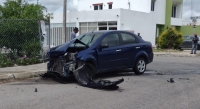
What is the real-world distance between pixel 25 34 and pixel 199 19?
4394cm

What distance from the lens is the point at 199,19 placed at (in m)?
49.0

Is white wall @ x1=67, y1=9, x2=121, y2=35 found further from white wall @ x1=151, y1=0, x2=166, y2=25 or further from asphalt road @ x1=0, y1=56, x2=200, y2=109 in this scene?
asphalt road @ x1=0, y1=56, x2=200, y2=109

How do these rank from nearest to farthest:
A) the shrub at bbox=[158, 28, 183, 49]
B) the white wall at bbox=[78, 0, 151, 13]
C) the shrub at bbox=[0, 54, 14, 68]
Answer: the shrub at bbox=[0, 54, 14, 68] < the shrub at bbox=[158, 28, 183, 49] < the white wall at bbox=[78, 0, 151, 13]

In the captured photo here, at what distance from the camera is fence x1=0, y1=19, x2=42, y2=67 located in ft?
36.6

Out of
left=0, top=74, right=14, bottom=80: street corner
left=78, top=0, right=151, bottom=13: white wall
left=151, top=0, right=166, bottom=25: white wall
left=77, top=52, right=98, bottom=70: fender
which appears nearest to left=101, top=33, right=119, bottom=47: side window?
left=77, top=52, right=98, bottom=70: fender

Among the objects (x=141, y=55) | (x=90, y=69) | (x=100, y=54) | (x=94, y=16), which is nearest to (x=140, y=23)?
(x=94, y=16)

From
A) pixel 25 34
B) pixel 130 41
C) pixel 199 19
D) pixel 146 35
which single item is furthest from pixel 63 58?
pixel 199 19

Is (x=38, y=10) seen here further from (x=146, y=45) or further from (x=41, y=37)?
(x=146, y=45)

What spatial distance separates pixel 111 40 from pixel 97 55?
96cm

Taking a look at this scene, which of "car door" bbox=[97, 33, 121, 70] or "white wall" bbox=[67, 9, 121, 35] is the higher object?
"white wall" bbox=[67, 9, 121, 35]

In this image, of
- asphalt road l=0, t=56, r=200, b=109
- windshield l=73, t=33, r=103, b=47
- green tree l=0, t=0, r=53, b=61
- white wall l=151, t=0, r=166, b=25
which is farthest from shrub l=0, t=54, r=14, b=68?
white wall l=151, t=0, r=166, b=25

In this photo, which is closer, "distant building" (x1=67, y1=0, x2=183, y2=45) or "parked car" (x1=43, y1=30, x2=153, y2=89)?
"parked car" (x1=43, y1=30, x2=153, y2=89)

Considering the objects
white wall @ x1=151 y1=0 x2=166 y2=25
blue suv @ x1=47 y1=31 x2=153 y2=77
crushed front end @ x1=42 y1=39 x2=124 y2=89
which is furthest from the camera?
white wall @ x1=151 y1=0 x2=166 y2=25

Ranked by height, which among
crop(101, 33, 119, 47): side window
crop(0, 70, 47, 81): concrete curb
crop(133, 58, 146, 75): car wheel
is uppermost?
crop(101, 33, 119, 47): side window
